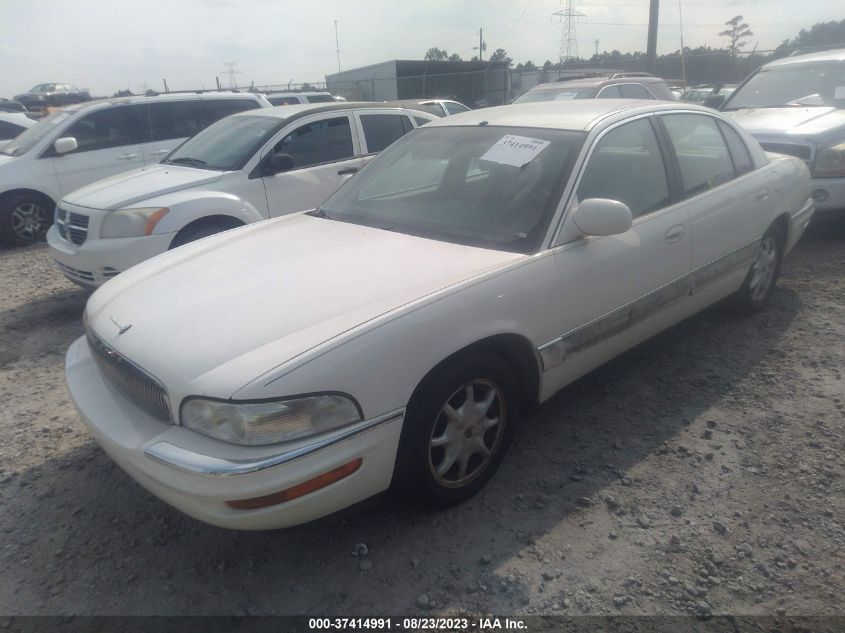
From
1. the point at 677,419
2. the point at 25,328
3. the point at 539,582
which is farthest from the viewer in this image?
the point at 25,328

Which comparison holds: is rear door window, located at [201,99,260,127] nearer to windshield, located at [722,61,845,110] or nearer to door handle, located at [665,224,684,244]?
windshield, located at [722,61,845,110]

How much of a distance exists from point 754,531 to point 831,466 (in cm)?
70

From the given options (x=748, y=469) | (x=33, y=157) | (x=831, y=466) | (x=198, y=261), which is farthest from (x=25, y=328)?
(x=831, y=466)

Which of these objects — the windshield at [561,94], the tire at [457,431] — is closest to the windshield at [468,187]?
the tire at [457,431]

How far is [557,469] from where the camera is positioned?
308cm

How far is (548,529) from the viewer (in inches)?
105

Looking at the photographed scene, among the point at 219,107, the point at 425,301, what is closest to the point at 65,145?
the point at 219,107

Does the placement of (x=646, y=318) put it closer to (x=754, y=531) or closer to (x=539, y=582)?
(x=754, y=531)

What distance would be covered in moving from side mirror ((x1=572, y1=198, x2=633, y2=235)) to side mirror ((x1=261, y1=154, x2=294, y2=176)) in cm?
352

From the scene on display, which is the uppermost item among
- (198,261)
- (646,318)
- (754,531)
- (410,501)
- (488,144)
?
(488,144)

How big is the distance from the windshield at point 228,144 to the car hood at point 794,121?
15.9 feet

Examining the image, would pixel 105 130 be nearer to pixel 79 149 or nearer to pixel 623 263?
pixel 79 149

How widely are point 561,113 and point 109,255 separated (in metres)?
3.64

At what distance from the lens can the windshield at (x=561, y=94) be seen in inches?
410
